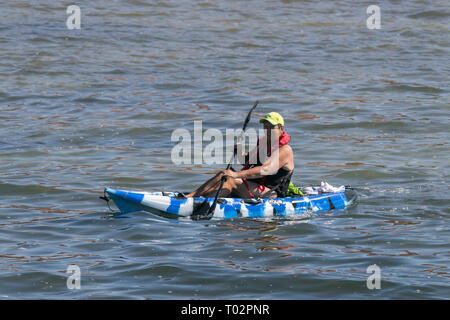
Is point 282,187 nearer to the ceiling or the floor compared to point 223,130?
nearer to the floor

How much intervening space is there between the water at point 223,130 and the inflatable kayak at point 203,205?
0.51ft

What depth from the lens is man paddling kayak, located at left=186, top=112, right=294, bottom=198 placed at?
11.6 m

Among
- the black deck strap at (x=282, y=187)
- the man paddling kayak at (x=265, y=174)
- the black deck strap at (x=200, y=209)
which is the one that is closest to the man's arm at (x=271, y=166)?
the man paddling kayak at (x=265, y=174)

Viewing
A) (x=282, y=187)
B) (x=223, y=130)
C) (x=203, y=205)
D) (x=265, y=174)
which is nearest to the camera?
(x=203, y=205)

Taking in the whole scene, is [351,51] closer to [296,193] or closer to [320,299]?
[296,193]

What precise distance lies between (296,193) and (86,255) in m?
3.80

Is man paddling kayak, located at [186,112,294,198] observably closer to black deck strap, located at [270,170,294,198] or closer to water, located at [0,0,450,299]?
black deck strap, located at [270,170,294,198]

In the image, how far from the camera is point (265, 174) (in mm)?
11680

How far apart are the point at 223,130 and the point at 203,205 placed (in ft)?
22.3

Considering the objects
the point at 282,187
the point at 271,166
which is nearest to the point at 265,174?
the point at 271,166

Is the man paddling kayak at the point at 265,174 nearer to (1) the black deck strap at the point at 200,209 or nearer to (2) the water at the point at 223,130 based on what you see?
(1) the black deck strap at the point at 200,209

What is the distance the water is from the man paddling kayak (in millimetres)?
692

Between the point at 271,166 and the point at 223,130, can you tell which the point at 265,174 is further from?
the point at 223,130
